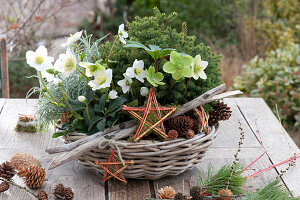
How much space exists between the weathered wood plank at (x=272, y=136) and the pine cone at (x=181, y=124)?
0.36 meters

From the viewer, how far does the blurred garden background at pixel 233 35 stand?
3166 mm

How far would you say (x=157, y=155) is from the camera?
121 centimetres

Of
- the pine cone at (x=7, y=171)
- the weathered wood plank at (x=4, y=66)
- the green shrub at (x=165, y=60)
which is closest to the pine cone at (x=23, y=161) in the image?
the pine cone at (x=7, y=171)

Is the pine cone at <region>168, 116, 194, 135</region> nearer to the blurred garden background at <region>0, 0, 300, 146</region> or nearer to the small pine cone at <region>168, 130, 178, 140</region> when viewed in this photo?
the small pine cone at <region>168, 130, 178, 140</region>

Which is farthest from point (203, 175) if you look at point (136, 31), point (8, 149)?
point (8, 149)

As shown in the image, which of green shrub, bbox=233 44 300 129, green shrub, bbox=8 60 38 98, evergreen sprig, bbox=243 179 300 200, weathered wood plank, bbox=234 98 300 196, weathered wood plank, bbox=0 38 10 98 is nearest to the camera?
evergreen sprig, bbox=243 179 300 200

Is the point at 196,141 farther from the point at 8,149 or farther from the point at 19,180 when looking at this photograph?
the point at 8,149

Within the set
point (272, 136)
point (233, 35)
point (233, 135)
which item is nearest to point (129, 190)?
point (233, 135)

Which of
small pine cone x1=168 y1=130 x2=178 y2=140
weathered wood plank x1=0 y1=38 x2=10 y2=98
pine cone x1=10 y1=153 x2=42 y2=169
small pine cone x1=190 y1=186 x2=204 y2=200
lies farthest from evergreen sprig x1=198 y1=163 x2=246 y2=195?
weathered wood plank x1=0 y1=38 x2=10 y2=98

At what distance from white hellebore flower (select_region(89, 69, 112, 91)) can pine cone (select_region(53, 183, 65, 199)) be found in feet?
0.94

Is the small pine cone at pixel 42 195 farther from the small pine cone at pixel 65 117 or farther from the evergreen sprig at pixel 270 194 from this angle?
the evergreen sprig at pixel 270 194

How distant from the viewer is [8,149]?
1.51m

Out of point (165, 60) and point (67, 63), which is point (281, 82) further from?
point (67, 63)

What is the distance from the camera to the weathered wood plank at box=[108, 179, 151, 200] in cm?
122
